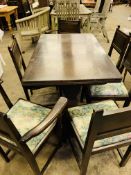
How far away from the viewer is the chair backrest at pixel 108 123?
0.70m

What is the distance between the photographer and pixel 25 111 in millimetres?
1336

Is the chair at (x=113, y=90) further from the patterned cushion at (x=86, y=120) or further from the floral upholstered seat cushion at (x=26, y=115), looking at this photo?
the floral upholstered seat cushion at (x=26, y=115)

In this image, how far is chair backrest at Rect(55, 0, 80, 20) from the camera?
308 centimetres

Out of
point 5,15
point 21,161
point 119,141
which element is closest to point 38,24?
point 5,15

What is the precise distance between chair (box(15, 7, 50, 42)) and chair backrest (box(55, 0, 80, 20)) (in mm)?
315

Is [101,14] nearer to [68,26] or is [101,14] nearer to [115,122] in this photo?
[68,26]

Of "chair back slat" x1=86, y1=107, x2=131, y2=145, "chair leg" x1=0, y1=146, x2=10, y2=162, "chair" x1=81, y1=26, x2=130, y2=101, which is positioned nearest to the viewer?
"chair back slat" x1=86, y1=107, x2=131, y2=145

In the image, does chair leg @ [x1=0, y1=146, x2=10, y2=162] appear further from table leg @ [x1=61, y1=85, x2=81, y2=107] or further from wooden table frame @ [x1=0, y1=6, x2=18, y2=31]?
wooden table frame @ [x1=0, y1=6, x2=18, y2=31]

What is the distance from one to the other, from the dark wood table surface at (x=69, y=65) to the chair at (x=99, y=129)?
0.82 feet

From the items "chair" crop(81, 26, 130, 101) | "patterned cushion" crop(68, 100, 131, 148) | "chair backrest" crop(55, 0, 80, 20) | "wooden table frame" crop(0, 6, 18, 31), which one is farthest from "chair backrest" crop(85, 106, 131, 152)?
"wooden table frame" crop(0, 6, 18, 31)

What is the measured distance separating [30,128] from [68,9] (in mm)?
2654

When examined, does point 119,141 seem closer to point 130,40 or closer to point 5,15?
point 130,40

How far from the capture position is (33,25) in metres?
3.25

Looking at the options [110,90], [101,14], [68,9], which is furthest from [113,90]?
[101,14]
